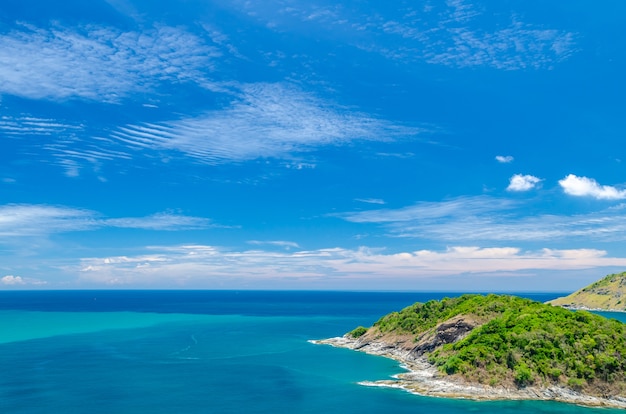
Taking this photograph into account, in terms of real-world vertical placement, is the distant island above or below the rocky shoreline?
above

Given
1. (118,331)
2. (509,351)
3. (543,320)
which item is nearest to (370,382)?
(509,351)

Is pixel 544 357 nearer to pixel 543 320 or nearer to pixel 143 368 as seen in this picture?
pixel 543 320

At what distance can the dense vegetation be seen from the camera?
82.6 metres

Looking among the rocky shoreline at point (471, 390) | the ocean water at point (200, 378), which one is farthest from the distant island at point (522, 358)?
the ocean water at point (200, 378)

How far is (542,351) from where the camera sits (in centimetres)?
8800

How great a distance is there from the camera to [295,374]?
334ft

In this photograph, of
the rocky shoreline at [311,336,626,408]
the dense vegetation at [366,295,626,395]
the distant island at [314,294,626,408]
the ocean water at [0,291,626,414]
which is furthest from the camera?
the dense vegetation at [366,295,626,395]

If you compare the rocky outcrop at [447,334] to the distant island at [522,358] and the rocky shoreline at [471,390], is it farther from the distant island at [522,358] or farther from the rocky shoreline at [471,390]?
the rocky shoreline at [471,390]

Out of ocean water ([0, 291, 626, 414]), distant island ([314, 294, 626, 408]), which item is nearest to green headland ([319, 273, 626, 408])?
distant island ([314, 294, 626, 408])

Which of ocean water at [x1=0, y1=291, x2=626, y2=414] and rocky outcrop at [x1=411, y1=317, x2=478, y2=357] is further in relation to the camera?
rocky outcrop at [x1=411, y1=317, x2=478, y2=357]

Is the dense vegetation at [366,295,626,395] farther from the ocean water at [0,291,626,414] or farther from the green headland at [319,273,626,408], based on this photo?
the ocean water at [0,291,626,414]

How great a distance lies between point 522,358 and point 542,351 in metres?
4.19

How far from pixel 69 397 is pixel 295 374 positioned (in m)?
42.8

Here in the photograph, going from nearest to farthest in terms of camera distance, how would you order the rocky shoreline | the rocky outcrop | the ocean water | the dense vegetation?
1. the ocean water
2. the rocky shoreline
3. the dense vegetation
4. the rocky outcrop
